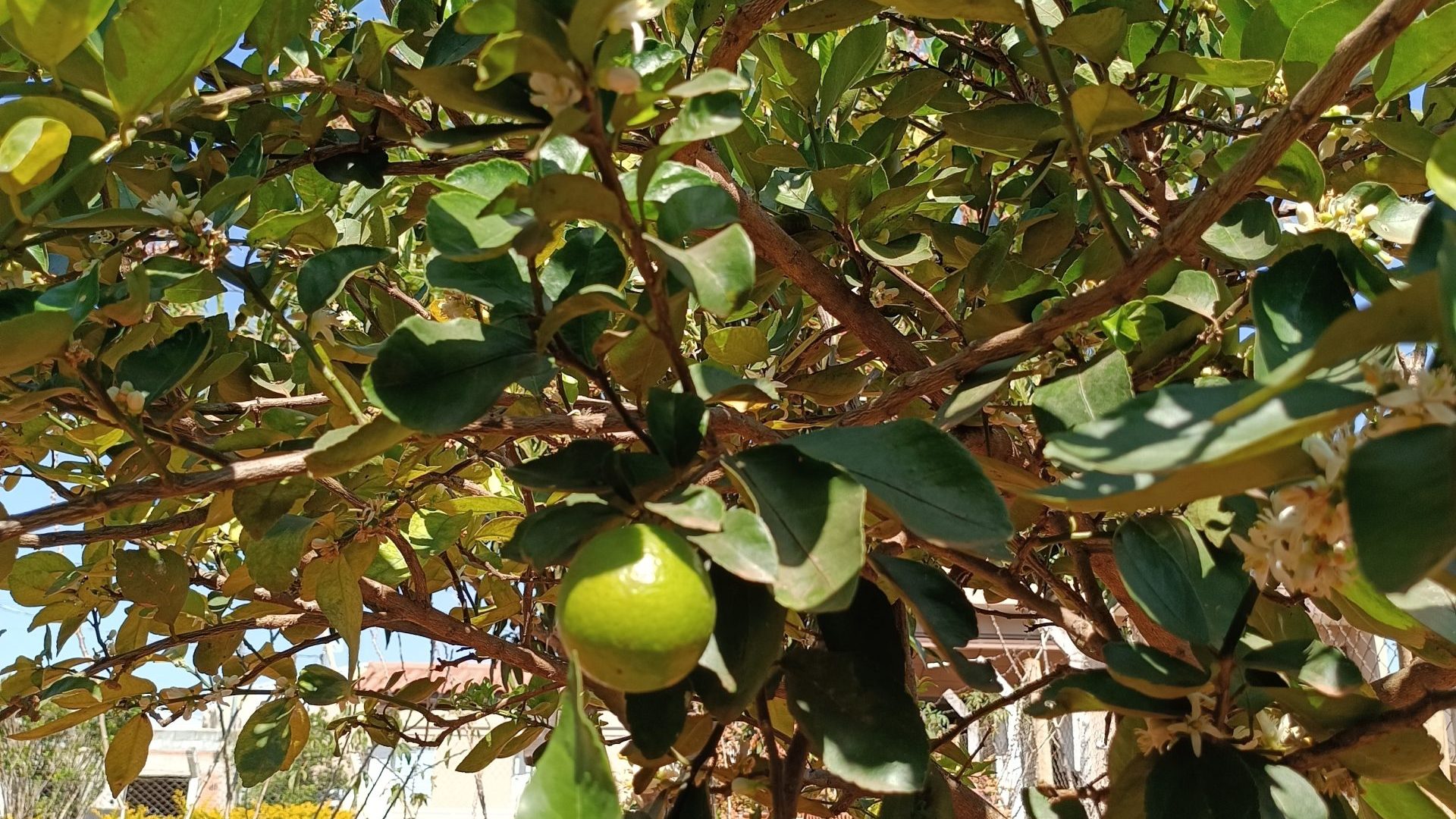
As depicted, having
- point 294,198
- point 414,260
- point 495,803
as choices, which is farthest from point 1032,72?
point 495,803

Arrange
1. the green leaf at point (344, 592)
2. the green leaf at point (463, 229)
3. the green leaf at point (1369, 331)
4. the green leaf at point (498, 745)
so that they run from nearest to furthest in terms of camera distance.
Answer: the green leaf at point (1369, 331)
the green leaf at point (463, 229)
the green leaf at point (344, 592)
the green leaf at point (498, 745)

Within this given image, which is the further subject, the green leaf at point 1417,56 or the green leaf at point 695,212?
the green leaf at point 1417,56

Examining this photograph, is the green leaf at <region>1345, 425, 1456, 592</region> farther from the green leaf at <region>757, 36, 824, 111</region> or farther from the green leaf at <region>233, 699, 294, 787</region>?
the green leaf at <region>233, 699, 294, 787</region>

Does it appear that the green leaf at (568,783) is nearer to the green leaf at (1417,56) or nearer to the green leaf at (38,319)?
the green leaf at (38,319)

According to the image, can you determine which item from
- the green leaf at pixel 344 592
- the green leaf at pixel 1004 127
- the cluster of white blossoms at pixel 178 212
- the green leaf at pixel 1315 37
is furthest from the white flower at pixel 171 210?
the green leaf at pixel 1315 37

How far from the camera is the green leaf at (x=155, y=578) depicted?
1.25 m

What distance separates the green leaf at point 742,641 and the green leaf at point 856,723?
1.9 inches

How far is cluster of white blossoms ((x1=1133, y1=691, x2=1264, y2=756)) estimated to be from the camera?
28.5 inches

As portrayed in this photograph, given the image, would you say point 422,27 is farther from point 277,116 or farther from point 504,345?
point 504,345

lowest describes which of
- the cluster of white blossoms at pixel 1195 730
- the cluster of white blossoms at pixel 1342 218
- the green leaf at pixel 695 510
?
the cluster of white blossoms at pixel 1195 730

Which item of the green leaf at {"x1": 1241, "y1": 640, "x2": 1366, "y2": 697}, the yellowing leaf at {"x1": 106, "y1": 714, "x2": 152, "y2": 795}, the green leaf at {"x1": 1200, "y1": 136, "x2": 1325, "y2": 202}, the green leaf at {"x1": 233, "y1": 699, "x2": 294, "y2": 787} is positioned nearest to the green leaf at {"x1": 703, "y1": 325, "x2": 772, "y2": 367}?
the green leaf at {"x1": 1200, "y1": 136, "x2": 1325, "y2": 202}

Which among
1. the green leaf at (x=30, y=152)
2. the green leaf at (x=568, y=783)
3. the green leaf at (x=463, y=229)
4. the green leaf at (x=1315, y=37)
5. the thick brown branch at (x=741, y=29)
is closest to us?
the green leaf at (x=568, y=783)

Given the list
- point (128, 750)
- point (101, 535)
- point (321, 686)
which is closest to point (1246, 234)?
point (101, 535)

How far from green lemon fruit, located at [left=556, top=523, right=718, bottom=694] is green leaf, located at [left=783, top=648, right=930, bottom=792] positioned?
0.49 feet
